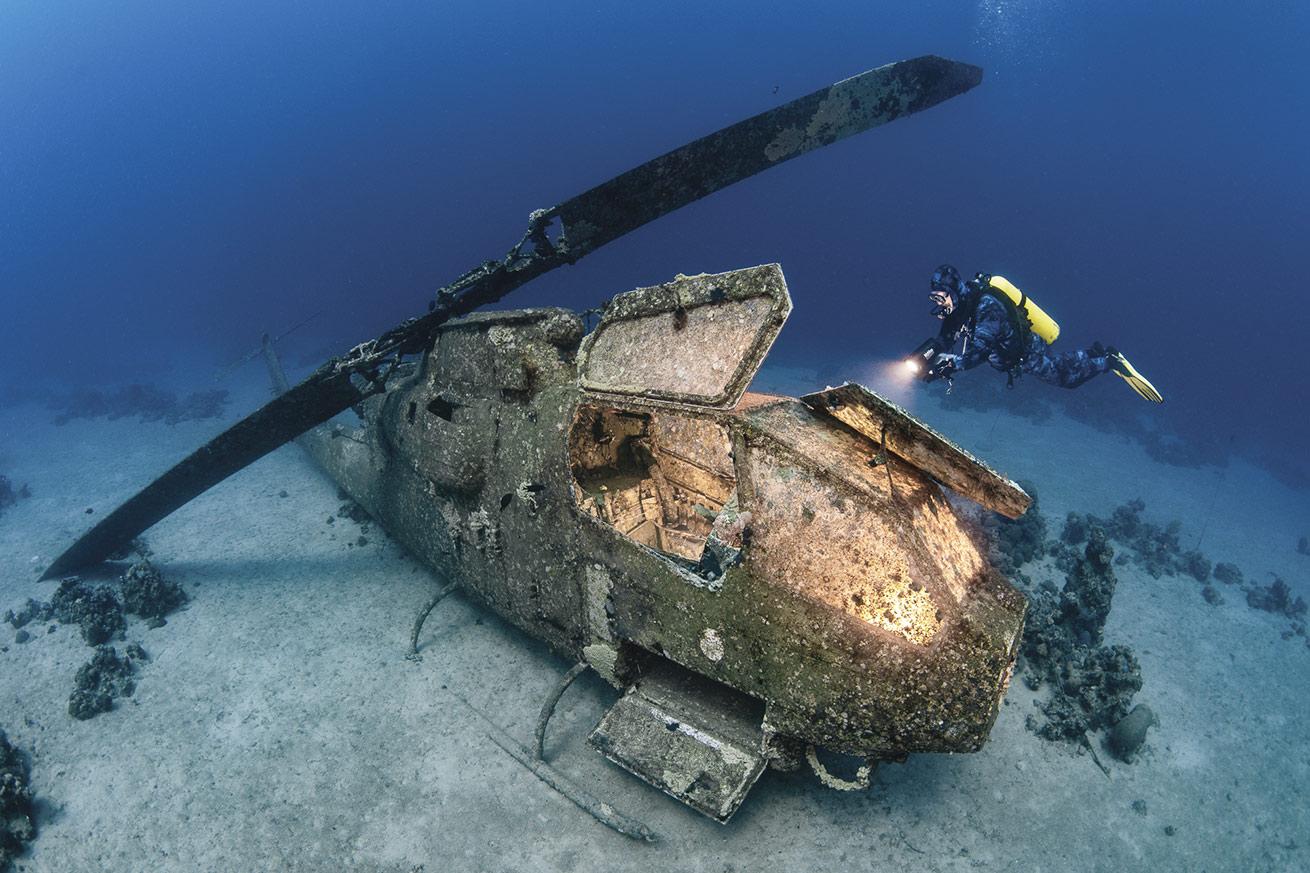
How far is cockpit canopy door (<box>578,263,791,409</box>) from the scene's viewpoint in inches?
127

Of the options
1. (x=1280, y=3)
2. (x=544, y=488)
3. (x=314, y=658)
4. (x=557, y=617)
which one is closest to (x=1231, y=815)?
(x=557, y=617)

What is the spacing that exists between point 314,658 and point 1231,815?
9849 millimetres

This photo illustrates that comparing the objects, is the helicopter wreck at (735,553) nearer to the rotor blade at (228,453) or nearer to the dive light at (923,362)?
the rotor blade at (228,453)

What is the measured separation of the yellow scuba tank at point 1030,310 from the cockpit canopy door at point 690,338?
700 centimetres

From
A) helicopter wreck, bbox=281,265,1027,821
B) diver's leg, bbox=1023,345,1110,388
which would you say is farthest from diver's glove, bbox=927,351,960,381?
helicopter wreck, bbox=281,265,1027,821

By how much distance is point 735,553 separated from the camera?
11.1ft

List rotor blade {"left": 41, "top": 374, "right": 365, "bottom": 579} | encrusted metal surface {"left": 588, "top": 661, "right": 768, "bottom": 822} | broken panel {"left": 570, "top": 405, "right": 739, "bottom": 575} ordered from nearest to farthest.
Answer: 1. encrusted metal surface {"left": 588, "top": 661, "right": 768, "bottom": 822}
2. broken panel {"left": 570, "top": 405, "right": 739, "bottom": 575}
3. rotor blade {"left": 41, "top": 374, "right": 365, "bottom": 579}

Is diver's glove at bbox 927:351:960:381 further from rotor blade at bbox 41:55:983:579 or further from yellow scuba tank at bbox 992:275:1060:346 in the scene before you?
rotor blade at bbox 41:55:983:579

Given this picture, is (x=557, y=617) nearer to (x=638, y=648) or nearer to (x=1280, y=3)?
(x=638, y=648)

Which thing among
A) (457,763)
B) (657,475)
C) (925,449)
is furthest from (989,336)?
(457,763)

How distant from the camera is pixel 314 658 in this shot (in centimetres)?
667

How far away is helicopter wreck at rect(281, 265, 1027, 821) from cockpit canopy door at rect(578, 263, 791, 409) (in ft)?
0.04

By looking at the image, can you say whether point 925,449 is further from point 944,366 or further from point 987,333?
point 987,333

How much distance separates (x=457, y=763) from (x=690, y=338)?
4659 mm
